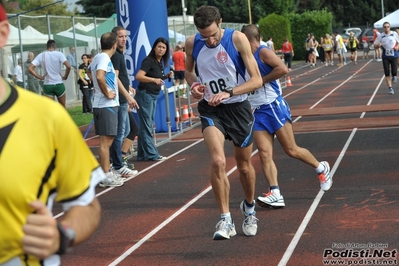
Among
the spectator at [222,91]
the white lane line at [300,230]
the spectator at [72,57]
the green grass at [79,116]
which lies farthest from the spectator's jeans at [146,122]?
the spectator at [72,57]

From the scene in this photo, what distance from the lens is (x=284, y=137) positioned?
8.87 m

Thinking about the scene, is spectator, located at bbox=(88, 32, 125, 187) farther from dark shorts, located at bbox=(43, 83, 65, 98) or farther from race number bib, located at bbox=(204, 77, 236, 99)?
dark shorts, located at bbox=(43, 83, 65, 98)

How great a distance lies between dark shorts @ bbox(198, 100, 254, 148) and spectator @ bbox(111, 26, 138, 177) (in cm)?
407

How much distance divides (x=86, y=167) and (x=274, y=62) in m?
6.18

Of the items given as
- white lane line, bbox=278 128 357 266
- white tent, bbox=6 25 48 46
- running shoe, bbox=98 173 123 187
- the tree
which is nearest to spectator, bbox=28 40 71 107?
running shoe, bbox=98 173 123 187

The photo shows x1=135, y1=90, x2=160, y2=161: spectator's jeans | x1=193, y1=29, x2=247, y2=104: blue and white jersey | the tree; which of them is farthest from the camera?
the tree

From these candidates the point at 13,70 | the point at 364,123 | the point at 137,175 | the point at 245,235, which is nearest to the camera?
the point at 245,235

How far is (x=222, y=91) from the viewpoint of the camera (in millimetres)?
7355

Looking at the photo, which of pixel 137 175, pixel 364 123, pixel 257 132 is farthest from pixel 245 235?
pixel 364 123

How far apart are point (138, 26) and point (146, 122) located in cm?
344

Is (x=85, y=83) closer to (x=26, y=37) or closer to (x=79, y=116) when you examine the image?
(x=79, y=116)

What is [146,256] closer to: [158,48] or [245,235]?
[245,235]

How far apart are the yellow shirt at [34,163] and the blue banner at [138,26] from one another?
43.7ft

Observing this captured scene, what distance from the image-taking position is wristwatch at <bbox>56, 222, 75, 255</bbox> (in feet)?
7.84
